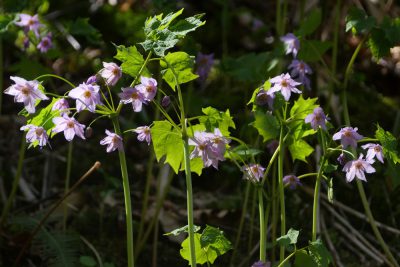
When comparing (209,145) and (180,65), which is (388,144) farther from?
(180,65)

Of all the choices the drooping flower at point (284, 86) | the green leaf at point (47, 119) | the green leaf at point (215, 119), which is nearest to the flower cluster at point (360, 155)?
the drooping flower at point (284, 86)

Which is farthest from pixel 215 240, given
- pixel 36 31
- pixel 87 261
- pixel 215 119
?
pixel 36 31

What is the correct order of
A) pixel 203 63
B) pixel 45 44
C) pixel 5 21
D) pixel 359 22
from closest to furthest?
pixel 359 22 < pixel 5 21 < pixel 45 44 < pixel 203 63

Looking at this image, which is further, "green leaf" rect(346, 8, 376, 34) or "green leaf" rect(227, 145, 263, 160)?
"green leaf" rect(346, 8, 376, 34)

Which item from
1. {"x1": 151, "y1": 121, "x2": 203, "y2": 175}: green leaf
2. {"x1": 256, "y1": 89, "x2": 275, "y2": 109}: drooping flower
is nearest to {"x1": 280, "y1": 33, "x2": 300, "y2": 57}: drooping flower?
{"x1": 256, "y1": 89, "x2": 275, "y2": 109}: drooping flower

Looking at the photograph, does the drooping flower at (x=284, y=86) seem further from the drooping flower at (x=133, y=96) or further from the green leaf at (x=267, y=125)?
the drooping flower at (x=133, y=96)

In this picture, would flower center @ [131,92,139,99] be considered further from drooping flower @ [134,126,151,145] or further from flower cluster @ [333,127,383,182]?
flower cluster @ [333,127,383,182]

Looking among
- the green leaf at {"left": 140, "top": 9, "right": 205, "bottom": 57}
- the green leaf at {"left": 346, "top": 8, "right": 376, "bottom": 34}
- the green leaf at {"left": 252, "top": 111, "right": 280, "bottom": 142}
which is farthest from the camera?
the green leaf at {"left": 346, "top": 8, "right": 376, "bottom": 34}
